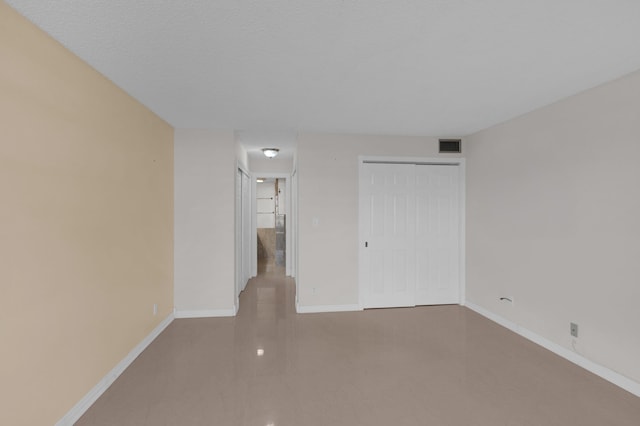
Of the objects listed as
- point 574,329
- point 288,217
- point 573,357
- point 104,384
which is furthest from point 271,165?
point 573,357

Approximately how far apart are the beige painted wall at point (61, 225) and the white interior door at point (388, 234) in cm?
273

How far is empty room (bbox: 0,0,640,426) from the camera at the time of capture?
167 cm

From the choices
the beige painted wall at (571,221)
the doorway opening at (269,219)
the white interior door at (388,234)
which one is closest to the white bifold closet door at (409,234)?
the white interior door at (388,234)

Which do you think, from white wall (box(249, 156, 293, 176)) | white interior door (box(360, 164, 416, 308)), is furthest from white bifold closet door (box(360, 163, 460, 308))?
white wall (box(249, 156, 293, 176))

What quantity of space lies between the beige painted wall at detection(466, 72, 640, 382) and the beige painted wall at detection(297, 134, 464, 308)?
5.15 ft

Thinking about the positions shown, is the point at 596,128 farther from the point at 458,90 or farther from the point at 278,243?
the point at 278,243

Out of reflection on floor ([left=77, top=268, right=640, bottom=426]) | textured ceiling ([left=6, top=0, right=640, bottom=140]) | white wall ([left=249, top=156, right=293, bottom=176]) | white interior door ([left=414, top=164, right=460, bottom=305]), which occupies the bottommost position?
reflection on floor ([left=77, top=268, right=640, bottom=426])

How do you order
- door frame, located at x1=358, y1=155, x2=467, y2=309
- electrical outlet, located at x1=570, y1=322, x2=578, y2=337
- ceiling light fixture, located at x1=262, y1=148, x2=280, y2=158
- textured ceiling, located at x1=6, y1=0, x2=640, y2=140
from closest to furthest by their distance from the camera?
textured ceiling, located at x1=6, y1=0, x2=640, y2=140 → electrical outlet, located at x1=570, y1=322, x2=578, y2=337 → door frame, located at x1=358, y1=155, x2=467, y2=309 → ceiling light fixture, located at x1=262, y1=148, x2=280, y2=158

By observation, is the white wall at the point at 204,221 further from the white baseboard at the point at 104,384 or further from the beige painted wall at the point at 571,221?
the beige painted wall at the point at 571,221

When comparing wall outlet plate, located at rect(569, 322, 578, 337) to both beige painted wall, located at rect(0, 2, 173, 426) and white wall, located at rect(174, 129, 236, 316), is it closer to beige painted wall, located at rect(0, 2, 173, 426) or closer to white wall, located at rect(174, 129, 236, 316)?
white wall, located at rect(174, 129, 236, 316)

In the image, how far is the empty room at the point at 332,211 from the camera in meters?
1.67

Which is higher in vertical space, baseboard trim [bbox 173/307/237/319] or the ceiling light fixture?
the ceiling light fixture

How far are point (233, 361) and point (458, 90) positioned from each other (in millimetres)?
3157

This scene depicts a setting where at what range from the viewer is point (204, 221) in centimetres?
386
